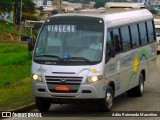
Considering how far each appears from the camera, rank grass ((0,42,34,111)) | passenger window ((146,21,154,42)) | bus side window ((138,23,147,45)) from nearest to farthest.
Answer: grass ((0,42,34,111)), bus side window ((138,23,147,45)), passenger window ((146,21,154,42))

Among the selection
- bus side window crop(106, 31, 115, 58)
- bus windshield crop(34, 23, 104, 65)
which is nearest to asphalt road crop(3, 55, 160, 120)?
bus windshield crop(34, 23, 104, 65)

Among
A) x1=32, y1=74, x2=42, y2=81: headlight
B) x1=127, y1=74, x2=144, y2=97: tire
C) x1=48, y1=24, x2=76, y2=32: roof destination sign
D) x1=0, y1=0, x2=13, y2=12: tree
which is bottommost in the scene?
x1=0, y1=0, x2=13, y2=12: tree

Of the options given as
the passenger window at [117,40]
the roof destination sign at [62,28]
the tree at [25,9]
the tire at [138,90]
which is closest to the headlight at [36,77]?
the roof destination sign at [62,28]

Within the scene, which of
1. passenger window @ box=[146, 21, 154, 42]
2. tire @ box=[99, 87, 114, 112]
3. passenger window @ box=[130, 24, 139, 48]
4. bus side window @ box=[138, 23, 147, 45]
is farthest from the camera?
passenger window @ box=[146, 21, 154, 42]

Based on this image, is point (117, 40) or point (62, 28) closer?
point (62, 28)

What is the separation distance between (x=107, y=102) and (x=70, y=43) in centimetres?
176

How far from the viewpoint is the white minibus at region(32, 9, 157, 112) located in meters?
13.0

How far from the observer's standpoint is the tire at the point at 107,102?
44.2 ft

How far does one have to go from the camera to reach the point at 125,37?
51.9ft

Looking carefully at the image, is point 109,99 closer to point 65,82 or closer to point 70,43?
point 65,82

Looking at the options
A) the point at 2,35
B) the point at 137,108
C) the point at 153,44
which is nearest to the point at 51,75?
the point at 137,108

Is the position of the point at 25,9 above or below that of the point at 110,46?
below

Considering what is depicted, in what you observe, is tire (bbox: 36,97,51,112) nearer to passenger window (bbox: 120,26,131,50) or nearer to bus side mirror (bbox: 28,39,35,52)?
bus side mirror (bbox: 28,39,35,52)

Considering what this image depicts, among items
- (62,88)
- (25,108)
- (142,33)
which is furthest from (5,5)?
(62,88)
